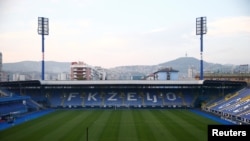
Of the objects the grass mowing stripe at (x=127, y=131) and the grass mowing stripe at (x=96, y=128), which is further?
the grass mowing stripe at (x=96, y=128)

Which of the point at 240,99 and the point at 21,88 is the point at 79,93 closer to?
the point at 21,88

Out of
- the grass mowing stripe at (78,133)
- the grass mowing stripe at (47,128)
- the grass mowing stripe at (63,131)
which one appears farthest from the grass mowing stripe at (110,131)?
the grass mowing stripe at (47,128)

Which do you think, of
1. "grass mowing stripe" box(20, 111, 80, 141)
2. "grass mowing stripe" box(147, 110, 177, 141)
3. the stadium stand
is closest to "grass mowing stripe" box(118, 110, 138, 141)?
"grass mowing stripe" box(147, 110, 177, 141)

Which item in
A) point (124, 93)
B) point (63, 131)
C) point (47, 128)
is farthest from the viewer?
point (124, 93)

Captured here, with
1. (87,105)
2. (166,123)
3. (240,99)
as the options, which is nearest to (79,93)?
(87,105)

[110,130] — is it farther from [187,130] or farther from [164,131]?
[187,130]

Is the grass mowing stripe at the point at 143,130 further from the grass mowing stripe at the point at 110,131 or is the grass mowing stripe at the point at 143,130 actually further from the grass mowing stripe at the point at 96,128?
the grass mowing stripe at the point at 96,128

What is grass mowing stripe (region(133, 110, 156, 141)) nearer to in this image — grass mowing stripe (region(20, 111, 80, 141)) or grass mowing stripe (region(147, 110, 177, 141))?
grass mowing stripe (region(147, 110, 177, 141))

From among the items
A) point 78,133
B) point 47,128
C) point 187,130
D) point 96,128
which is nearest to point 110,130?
point 96,128

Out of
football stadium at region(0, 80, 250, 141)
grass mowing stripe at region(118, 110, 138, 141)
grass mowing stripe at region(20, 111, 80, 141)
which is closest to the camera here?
grass mowing stripe at region(118, 110, 138, 141)

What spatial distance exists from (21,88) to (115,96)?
20618 mm

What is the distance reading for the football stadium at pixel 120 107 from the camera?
33.8m

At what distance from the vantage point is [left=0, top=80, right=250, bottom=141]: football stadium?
33750mm

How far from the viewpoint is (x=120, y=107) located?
5859 cm
